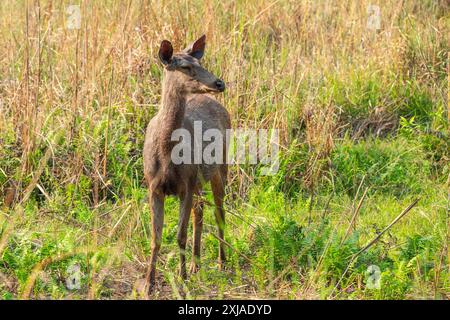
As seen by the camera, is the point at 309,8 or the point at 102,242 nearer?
the point at 102,242

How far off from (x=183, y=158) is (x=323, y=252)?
4.13 feet

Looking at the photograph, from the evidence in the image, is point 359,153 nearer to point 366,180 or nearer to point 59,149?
point 366,180

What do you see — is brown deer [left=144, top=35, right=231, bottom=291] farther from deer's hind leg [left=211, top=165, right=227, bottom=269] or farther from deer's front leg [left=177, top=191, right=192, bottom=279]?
deer's hind leg [left=211, top=165, right=227, bottom=269]

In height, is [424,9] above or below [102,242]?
above

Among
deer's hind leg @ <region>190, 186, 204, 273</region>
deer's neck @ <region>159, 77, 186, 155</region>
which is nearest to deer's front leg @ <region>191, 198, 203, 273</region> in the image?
deer's hind leg @ <region>190, 186, 204, 273</region>

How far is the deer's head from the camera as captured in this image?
6652 millimetres

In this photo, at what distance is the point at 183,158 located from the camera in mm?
6812

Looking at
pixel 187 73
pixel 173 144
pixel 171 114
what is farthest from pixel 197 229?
pixel 187 73

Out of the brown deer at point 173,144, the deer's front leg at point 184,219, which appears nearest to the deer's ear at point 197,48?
→ the brown deer at point 173,144

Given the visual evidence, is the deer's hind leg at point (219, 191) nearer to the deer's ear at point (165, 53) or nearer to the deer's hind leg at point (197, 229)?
the deer's hind leg at point (197, 229)

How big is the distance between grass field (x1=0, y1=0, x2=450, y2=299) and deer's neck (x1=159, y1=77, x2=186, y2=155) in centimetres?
75

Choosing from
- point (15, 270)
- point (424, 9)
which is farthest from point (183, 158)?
point (424, 9)

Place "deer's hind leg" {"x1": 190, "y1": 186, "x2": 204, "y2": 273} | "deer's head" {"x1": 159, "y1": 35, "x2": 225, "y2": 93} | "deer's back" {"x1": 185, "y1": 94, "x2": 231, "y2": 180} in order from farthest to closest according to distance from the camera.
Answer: "deer's back" {"x1": 185, "y1": 94, "x2": 231, "y2": 180}
"deer's hind leg" {"x1": 190, "y1": 186, "x2": 204, "y2": 273}
"deer's head" {"x1": 159, "y1": 35, "x2": 225, "y2": 93}

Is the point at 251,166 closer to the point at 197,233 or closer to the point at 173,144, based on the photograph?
the point at 197,233
